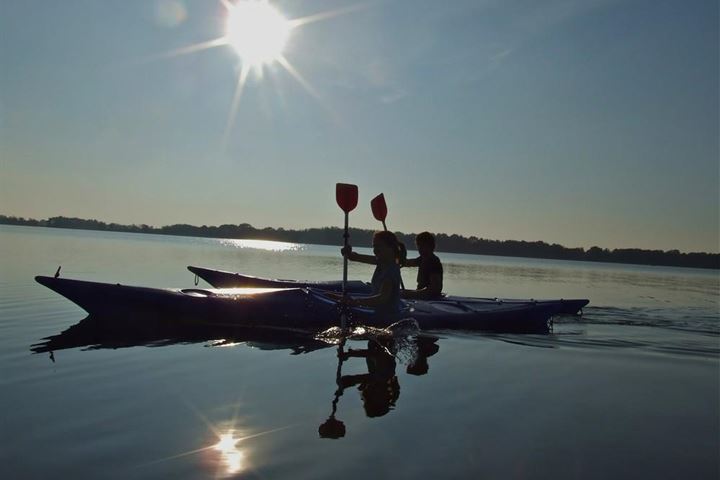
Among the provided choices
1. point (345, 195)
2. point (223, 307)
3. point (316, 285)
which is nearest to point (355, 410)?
point (223, 307)

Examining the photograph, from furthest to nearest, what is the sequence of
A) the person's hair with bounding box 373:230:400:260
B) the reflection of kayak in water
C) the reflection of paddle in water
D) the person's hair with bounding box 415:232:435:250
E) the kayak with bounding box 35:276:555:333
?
the person's hair with bounding box 415:232:435:250, the kayak with bounding box 35:276:555:333, the reflection of kayak in water, the person's hair with bounding box 373:230:400:260, the reflection of paddle in water

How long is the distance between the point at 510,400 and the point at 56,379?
4.58m

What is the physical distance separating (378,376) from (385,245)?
1801 mm

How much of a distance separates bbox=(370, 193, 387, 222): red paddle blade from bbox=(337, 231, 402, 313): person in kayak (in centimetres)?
254

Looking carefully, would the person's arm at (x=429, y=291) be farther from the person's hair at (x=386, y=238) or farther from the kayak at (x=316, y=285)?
the person's hair at (x=386, y=238)

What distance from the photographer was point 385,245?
287 inches

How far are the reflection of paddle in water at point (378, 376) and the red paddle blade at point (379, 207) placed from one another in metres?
2.76

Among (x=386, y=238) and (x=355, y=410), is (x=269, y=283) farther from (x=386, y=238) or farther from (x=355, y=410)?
(x=355, y=410)

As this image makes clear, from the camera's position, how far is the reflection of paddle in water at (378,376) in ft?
15.6

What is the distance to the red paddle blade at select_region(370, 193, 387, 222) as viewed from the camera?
10797 millimetres

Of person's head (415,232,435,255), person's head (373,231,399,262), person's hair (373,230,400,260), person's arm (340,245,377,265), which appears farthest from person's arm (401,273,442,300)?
person's hair (373,230,400,260)

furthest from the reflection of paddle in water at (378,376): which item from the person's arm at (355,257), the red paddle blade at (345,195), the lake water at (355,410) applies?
the red paddle blade at (345,195)

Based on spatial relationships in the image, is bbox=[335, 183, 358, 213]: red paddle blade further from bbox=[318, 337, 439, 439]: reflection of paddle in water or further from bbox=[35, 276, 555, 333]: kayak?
bbox=[318, 337, 439, 439]: reflection of paddle in water

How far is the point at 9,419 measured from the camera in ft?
14.1
